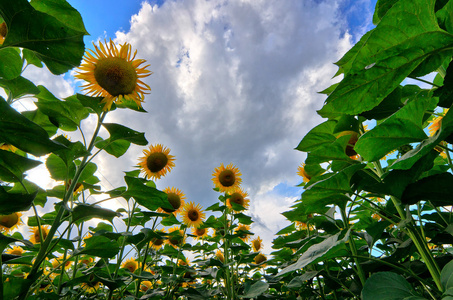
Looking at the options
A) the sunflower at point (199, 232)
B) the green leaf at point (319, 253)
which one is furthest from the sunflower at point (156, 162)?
the green leaf at point (319, 253)

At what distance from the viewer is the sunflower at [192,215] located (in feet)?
14.0

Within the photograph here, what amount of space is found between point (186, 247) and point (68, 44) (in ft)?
9.32

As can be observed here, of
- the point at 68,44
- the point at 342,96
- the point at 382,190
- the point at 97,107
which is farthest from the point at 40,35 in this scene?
the point at 382,190

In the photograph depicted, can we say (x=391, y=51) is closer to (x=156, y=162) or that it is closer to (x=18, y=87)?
(x=18, y=87)

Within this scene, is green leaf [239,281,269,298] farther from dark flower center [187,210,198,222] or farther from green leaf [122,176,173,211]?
dark flower center [187,210,198,222]

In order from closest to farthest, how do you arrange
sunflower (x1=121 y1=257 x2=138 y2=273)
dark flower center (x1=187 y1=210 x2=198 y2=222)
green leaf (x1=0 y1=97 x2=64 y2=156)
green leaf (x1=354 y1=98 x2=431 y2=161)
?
green leaf (x1=354 y1=98 x2=431 y2=161) < green leaf (x1=0 y1=97 x2=64 y2=156) < sunflower (x1=121 y1=257 x2=138 y2=273) < dark flower center (x1=187 y1=210 x2=198 y2=222)

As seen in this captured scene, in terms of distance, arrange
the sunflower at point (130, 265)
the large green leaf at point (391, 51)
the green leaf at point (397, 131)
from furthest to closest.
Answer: the sunflower at point (130, 265) < the green leaf at point (397, 131) < the large green leaf at point (391, 51)

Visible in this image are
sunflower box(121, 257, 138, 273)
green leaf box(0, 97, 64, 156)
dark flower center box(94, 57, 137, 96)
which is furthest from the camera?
sunflower box(121, 257, 138, 273)

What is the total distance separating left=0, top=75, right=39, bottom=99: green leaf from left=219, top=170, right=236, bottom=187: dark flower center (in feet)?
9.27

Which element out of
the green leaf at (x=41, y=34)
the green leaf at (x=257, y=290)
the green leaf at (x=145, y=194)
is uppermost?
the green leaf at (x=41, y=34)

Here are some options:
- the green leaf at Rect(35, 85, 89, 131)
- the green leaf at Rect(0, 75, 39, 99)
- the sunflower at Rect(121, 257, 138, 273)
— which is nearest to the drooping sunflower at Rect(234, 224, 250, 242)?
the sunflower at Rect(121, 257, 138, 273)

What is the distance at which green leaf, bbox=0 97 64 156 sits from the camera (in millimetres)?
922

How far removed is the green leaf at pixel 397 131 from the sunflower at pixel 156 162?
246cm

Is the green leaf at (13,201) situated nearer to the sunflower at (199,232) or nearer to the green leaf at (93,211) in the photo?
the green leaf at (93,211)
